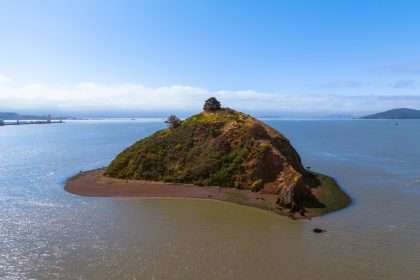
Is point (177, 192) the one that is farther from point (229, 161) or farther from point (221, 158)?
point (229, 161)

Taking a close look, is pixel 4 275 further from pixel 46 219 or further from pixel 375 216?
pixel 375 216

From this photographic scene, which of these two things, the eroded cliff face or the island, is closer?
the island

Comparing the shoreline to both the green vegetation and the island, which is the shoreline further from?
the green vegetation

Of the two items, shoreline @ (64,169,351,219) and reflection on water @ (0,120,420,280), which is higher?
shoreline @ (64,169,351,219)

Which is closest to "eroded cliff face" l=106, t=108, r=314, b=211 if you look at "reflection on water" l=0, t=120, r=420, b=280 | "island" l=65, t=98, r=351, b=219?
"island" l=65, t=98, r=351, b=219

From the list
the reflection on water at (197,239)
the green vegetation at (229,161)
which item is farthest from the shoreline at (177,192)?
the reflection on water at (197,239)

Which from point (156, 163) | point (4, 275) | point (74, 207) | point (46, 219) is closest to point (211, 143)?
point (156, 163)

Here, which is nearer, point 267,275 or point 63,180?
point 267,275
